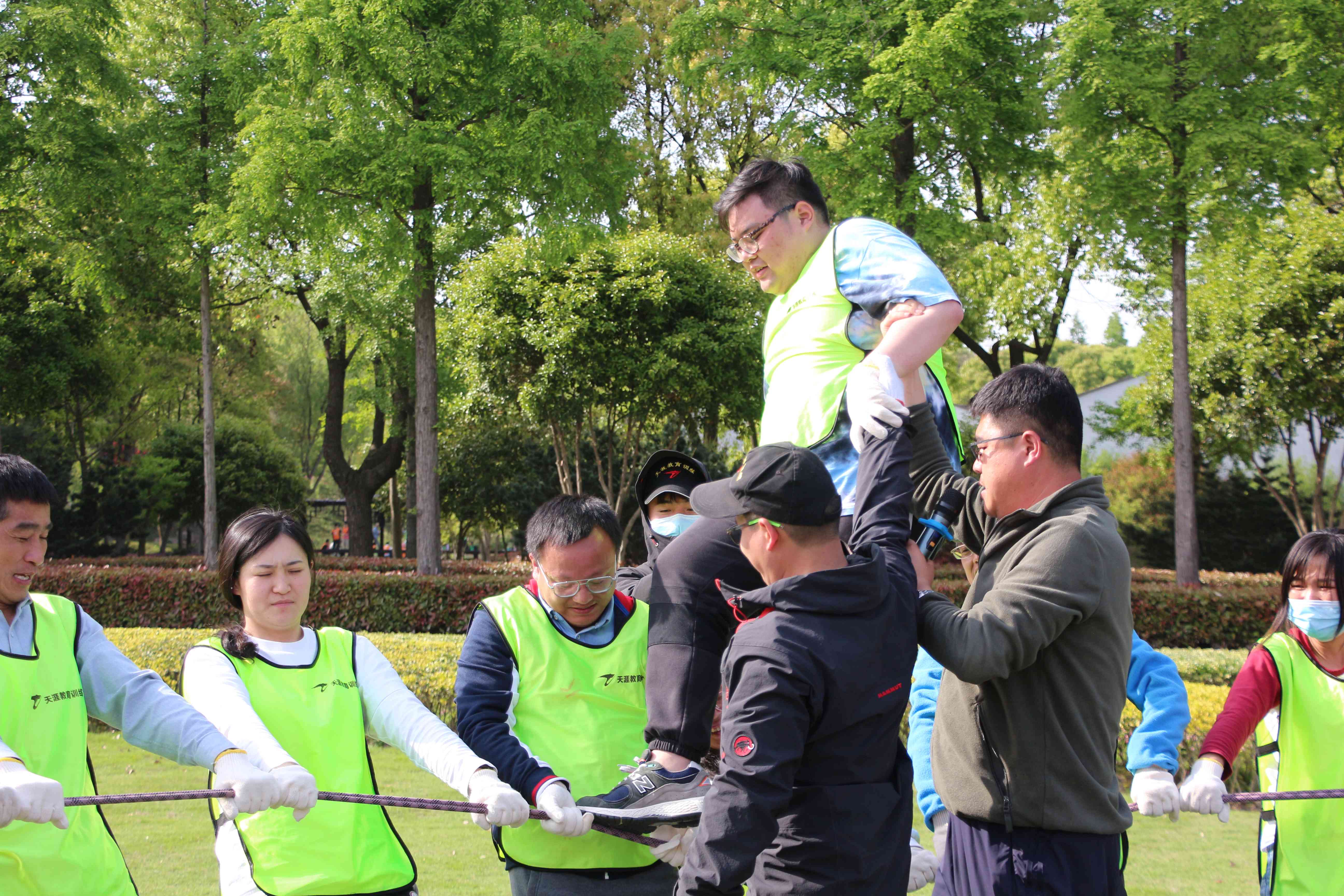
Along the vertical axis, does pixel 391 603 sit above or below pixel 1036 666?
below

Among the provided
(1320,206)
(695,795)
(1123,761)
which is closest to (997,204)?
(1320,206)

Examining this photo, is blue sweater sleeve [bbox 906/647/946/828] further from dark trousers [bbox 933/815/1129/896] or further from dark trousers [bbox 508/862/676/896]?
dark trousers [bbox 508/862/676/896]

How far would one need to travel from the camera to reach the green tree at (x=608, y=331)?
613 inches

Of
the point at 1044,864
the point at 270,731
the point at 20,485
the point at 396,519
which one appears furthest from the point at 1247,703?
the point at 396,519

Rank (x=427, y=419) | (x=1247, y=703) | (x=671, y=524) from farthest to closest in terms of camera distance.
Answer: (x=427, y=419)
(x=671, y=524)
(x=1247, y=703)

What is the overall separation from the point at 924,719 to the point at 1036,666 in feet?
2.81

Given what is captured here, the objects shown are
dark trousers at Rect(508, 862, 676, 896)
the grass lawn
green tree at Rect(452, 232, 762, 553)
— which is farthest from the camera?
green tree at Rect(452, 232, 762, 553)

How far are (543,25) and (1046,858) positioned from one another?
1341 cm

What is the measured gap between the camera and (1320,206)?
18.3 m

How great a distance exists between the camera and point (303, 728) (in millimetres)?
2926

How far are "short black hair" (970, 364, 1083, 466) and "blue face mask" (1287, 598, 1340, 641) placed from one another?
1554 millimetres

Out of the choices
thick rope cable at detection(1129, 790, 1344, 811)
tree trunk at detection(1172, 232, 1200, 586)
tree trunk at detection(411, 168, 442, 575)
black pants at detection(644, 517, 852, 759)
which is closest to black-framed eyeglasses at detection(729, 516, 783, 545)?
black pants at detection(644, 517, 852, 759)

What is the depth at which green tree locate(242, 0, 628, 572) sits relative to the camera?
1248 cm

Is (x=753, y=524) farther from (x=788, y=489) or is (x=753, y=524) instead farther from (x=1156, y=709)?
(x=1156, y=709)
